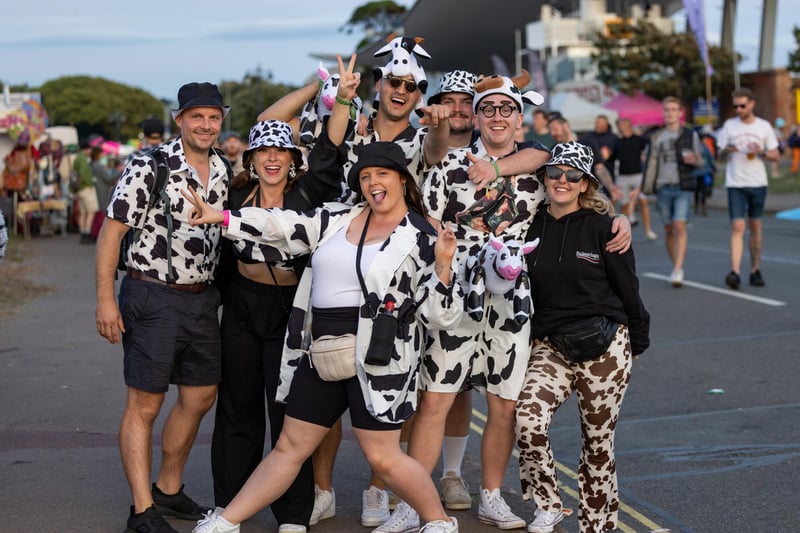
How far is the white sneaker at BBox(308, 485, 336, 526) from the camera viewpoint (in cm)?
559

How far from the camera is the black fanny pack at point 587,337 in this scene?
5.19m

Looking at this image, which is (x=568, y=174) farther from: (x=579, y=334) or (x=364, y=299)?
(x=364, y=299)

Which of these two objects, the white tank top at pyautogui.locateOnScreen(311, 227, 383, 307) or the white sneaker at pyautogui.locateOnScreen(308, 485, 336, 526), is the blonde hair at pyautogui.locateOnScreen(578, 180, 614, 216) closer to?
the white tank top at pyautogui.locateOnScreen(311, 227, 383, 307)

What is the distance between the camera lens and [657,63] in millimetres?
57125

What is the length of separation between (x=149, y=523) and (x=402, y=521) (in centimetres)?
112

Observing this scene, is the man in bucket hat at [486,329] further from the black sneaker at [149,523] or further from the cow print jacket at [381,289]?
the black sneaker at [149,523]

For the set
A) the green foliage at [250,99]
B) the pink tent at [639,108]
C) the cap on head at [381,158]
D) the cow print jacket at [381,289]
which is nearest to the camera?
the cow print jacket at [381,289]

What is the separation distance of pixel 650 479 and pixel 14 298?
9.96 m

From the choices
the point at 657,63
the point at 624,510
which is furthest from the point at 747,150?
the point at 657,63

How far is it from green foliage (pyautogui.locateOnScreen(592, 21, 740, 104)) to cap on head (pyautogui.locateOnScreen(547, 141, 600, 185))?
169 ft

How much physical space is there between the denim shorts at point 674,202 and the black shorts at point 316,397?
Answer: 888 cm

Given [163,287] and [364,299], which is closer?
[364,299]

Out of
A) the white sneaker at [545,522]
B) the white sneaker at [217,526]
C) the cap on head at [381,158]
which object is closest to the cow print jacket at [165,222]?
the cap on head at [381,158]

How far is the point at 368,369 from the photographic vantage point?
4.80 m
